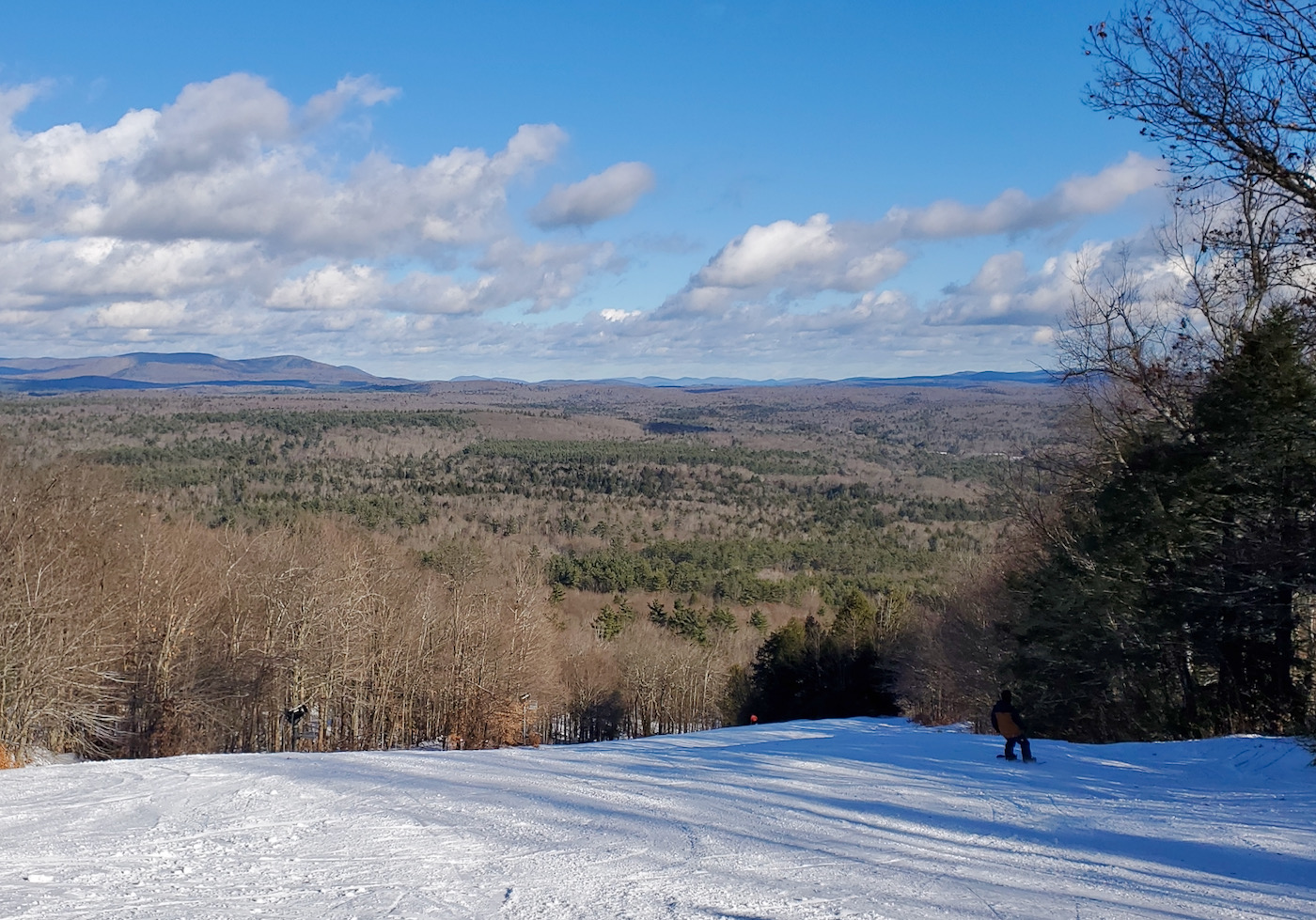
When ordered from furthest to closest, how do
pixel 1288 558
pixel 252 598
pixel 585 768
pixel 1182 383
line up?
pixel 252 598, pixel 1182 383, pixel 1288 558, pixel 585 768

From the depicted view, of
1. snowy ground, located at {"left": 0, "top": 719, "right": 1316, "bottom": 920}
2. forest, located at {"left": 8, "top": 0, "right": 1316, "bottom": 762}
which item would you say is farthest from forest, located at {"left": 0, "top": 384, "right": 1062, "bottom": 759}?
snowy ground, located at {"left": 0, "top": 719, "right": 1316, "bottom": 920}

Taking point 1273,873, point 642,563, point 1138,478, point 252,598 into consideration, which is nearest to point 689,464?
point 642,563

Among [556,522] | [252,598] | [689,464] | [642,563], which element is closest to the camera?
[252,598]

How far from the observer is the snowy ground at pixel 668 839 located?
6.50 metres

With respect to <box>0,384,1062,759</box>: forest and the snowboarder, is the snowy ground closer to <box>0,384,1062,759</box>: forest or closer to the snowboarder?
the snowboarder

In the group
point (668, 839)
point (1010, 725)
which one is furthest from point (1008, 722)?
point (668, 839)

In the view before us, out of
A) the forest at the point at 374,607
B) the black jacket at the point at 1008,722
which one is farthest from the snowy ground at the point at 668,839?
the forest at the point at 374,607

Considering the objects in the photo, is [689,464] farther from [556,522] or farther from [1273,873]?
[1273,873]

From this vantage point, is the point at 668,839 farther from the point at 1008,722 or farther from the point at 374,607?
the point at 374,607

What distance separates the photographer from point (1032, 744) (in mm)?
15711

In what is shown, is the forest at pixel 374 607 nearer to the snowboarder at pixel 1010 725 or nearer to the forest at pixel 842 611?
the forest at pixel 842 611

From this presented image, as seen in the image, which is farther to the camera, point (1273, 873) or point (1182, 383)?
point (1182, 383)

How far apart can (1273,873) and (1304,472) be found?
10.3 m

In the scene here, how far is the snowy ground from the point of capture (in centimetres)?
650
